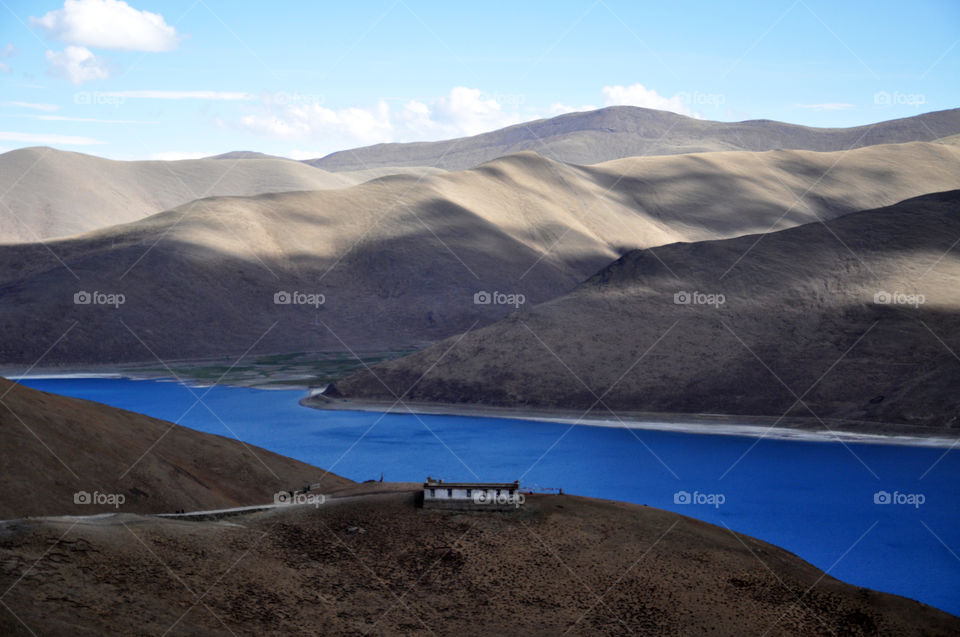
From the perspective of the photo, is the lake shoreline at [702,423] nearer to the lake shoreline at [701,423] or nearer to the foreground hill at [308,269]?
the lake shoreline at [701,423]

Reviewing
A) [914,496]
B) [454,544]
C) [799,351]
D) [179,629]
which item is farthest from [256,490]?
[799,351]

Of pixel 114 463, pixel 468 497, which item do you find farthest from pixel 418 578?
pixel 114 463

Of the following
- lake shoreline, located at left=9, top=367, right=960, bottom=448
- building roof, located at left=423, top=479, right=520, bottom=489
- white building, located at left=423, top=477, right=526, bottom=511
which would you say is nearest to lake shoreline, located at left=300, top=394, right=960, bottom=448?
lake shoreline, located at left=9, top=367, right=960, bottom=448

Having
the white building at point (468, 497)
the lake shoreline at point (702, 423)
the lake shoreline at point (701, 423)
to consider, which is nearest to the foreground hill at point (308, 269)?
the lake shoreline at point (701, 423)

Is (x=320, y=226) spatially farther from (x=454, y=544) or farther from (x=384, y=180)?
(x=454, y=544)

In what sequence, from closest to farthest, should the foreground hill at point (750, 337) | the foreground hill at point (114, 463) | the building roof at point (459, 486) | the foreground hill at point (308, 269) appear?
1. the building roof at point (459, 486)
2. the foreground hill at point (114, 463)
3. the foreground hill at point (750, 337)
4. the foreground hill at point (308, 269)
